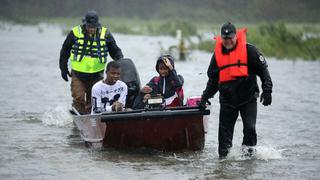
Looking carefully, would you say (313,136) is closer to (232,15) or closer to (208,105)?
(208,105)

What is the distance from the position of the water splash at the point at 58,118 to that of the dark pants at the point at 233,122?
466 cm

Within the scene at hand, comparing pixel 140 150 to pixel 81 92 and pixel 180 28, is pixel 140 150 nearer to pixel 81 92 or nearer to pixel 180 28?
pixel 81 92

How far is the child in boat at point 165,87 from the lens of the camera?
11125 millimetres

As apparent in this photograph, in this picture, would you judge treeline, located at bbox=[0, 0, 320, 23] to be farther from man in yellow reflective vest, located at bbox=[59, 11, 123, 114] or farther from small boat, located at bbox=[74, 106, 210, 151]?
small boat, located at bbox=[74, 106, 210, 151]

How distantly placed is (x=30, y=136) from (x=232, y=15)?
53.0 metres

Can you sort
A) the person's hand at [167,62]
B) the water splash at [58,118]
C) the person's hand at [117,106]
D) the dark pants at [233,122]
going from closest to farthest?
the dark pants at [233,122] < the person's hand at [117,106] < the person's hand at [167,62] < the water splash at [58,118]

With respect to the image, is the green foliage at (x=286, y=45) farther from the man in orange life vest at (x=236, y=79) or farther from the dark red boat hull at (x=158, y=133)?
the man in orange life vest at (x=236, y=79)

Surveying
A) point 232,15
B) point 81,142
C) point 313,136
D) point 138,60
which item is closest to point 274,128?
point 313,136

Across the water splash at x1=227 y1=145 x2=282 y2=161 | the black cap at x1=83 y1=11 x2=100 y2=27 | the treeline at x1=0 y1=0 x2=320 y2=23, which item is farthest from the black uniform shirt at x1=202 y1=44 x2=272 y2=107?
the treeline at x1=0 y1=0 x2=320 y2=23

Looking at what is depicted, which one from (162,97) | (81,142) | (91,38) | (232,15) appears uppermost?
(232,15)

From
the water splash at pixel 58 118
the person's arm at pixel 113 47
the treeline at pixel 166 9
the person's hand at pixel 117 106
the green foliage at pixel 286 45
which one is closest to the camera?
the person's hand at pixel 117 106

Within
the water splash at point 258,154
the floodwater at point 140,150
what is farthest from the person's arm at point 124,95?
the water splash at point 258,154

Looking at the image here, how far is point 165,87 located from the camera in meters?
11.3

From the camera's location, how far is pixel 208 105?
1100cm
